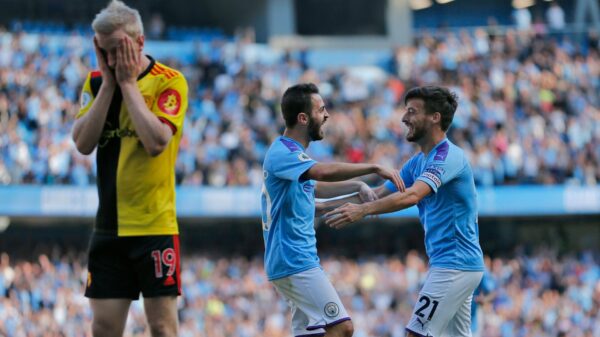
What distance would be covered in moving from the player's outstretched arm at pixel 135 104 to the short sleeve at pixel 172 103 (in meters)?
0.15

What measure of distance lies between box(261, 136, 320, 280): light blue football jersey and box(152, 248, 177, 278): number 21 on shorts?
1540mm

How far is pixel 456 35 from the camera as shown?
1242 inches

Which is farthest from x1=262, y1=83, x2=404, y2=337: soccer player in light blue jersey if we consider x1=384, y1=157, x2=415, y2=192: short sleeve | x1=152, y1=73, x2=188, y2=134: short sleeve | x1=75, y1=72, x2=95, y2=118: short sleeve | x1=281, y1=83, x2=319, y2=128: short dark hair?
x1=75, y1=72, x2=95, y2=118: short sleeve

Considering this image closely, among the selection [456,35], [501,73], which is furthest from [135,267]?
[456,35]

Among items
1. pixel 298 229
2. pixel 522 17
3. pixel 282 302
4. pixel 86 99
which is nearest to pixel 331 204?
pixel 298 229

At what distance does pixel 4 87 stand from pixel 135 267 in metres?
18.8

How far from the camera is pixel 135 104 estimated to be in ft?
17.9

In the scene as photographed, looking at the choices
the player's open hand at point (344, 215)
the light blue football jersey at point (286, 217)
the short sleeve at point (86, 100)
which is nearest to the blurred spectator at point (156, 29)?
the light blue football jersey at point (286, 217)

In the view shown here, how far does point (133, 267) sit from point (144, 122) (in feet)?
2.71

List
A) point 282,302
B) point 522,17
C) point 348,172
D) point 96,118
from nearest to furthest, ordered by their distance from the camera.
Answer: point 96,118 → point 348,172 → point 282,302 → point 522,17

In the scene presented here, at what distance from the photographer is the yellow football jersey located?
5.63 metres

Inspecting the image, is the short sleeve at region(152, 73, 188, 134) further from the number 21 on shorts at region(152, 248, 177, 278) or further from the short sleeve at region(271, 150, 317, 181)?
the short sleeve at region(271, 150, 317, 181)

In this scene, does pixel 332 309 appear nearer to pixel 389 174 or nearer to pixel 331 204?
pixel 331 204

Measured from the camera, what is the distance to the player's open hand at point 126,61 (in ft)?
17.9
